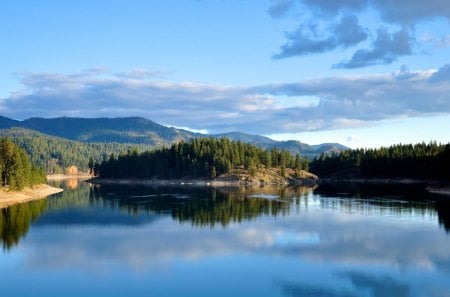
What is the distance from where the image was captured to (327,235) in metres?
68.3

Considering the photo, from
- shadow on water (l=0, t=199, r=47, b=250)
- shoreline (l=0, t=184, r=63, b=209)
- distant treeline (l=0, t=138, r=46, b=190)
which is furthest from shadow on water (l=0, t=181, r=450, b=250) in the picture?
distant treeline (l=0, t=138, r=46, b=190)

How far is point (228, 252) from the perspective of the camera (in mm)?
57188

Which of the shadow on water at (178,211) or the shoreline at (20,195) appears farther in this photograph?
the shoreline at (20,195)

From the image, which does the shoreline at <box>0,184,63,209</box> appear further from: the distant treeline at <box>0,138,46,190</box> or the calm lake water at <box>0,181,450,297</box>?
the calm lake water at <box>0,181,450,297</box>

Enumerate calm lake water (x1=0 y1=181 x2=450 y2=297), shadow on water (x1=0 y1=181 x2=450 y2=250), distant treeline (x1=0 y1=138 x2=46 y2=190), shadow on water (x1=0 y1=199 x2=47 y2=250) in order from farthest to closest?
distant treeline (x1=0 y1=138 x2=46 y2=190) → shadow on water (x1=0 y1=181 x2=450 y2=250) → shadow on water (x1=0 y1=199 x2=47 y2=250) → calm lake water (x1=0 y1=181 x2=450 y2=297)

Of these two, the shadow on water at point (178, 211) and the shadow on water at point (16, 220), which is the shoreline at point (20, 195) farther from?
the shadow on water at point (178, 211)

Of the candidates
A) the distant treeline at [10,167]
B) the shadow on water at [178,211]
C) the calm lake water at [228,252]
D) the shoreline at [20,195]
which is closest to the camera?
the calm lake water at [228,252]

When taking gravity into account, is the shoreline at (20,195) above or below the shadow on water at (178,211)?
above

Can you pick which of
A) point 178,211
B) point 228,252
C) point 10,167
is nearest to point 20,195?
→ point 10,167

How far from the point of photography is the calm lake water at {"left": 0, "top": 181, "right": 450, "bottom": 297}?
42.0 m

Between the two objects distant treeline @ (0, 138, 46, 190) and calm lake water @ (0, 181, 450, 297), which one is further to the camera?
distant treeline @ (0, 138, 46, 190)

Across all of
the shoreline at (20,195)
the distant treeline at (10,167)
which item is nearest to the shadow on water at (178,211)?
the shoreline at (20,195)

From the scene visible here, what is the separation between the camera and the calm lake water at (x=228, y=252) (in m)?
42.0

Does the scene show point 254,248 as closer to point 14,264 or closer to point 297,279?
point 297,279
